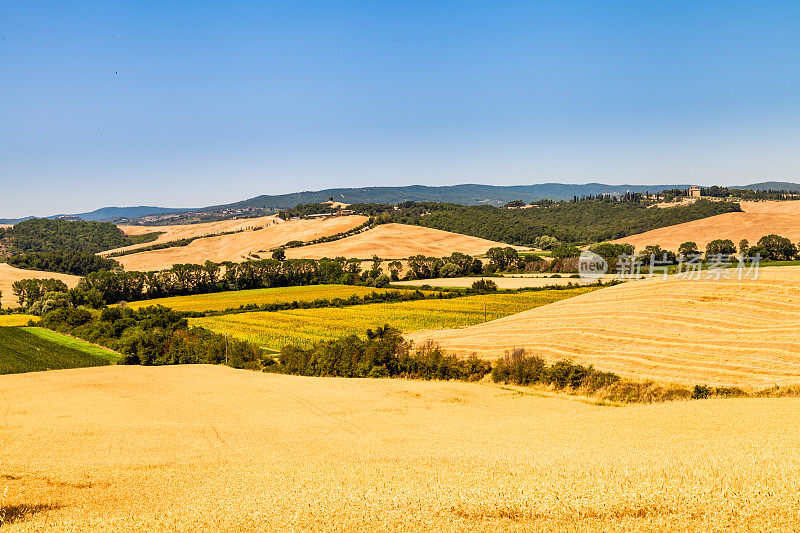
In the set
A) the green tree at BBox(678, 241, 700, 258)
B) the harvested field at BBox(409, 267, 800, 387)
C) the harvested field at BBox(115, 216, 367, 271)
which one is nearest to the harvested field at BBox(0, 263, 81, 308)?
the harvested field at BBox(115, 216, 367, 271)

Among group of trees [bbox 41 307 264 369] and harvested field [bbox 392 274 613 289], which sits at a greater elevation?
harvested field [bbox 392 274 613 289]

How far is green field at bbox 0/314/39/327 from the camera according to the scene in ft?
297

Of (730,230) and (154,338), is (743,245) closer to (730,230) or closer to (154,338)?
(730,230)

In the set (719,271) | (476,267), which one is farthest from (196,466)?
(476,267)

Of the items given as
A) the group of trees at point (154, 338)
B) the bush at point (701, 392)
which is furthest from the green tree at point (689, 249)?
the group of trees at point (154, 338)

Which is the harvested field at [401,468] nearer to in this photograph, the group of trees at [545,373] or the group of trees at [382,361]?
the group of trees at [545,373]

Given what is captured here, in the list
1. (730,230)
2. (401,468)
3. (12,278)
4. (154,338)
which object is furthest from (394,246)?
(401,468)

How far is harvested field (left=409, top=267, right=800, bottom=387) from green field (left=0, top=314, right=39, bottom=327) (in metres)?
71.9

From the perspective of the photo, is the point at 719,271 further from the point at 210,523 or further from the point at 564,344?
the point at 210,523

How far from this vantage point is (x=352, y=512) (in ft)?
40.7

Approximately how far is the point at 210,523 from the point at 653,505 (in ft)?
32.9

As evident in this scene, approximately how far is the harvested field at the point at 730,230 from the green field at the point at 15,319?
144553 millimetres

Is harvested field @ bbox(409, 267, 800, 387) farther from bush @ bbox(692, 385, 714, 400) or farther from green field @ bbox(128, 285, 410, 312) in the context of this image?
green field @ bbox(128, 285, 410, 312)

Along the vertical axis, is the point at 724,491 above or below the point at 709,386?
above
